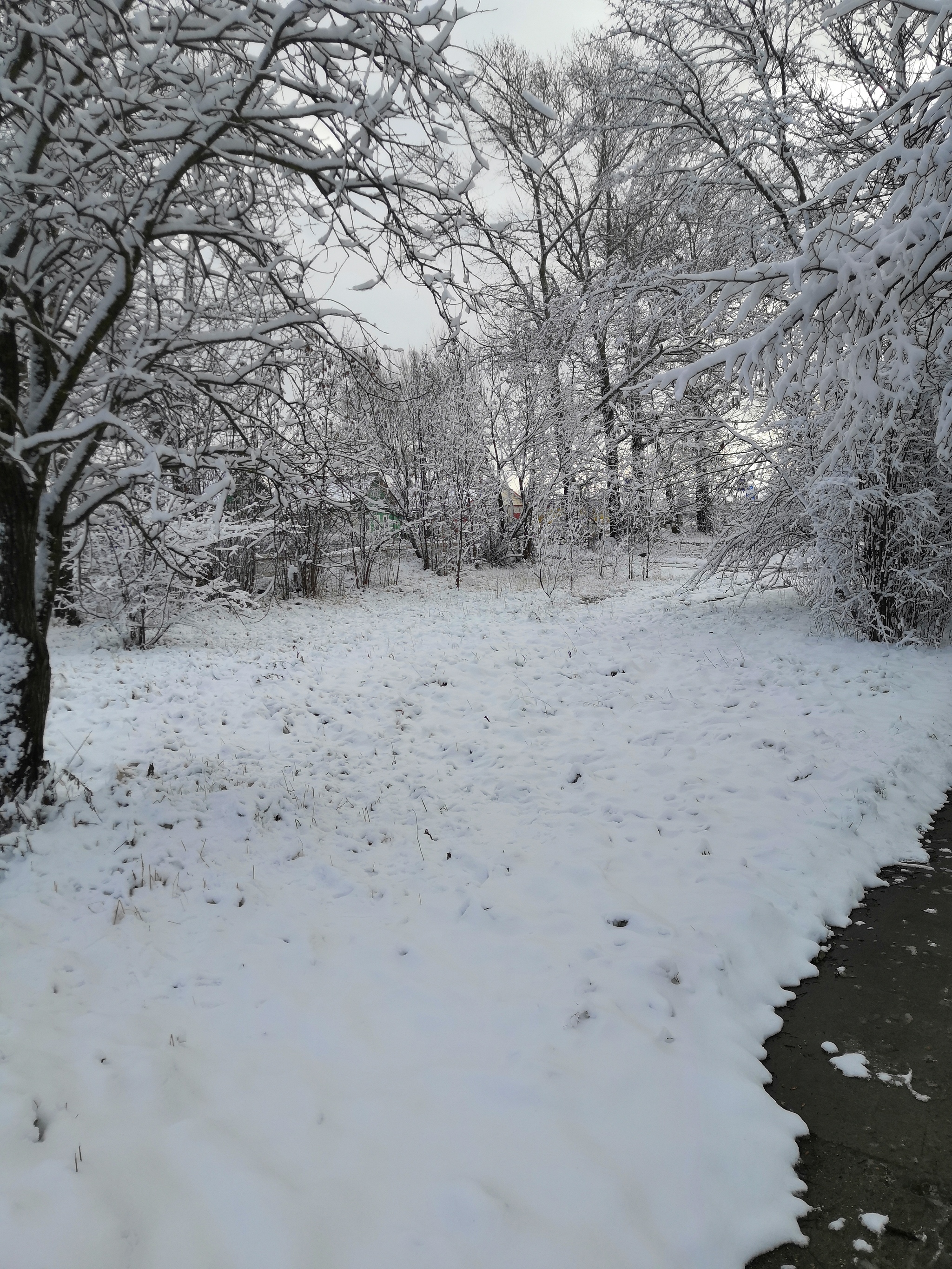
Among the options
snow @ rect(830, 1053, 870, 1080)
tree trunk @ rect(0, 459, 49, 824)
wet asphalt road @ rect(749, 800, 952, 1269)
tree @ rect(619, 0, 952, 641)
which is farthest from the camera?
tree trunk @ rect(0, 459, 49, 824)

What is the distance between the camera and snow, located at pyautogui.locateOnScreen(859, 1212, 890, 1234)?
201 cm

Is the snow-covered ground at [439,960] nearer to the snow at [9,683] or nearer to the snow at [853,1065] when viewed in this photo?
the snow at [853,1065]

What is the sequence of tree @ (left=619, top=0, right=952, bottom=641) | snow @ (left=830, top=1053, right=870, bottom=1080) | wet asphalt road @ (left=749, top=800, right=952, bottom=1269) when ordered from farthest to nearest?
tree @ (left=619, top=0, right=952, bottom=641) < snow @ (left=830, top=1053, right=870, bottom=1080) < wet asphalt road @ (left=749, top=800, right=952, bottom=1269)

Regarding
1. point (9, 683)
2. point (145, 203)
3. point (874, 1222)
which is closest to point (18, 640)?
point (9, 683)

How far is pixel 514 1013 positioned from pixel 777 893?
176cm

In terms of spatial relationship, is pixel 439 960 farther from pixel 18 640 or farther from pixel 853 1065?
pixel 18 640

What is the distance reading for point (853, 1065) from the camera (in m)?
2.68

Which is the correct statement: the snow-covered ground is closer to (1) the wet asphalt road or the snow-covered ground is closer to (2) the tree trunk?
(1) the wet asphalt road

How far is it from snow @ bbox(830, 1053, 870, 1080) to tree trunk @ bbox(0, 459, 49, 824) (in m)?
4.73

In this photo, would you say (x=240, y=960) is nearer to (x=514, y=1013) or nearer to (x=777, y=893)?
(x=514, y=1013)

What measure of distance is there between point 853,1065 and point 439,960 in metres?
1.89

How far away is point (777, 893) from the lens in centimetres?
373

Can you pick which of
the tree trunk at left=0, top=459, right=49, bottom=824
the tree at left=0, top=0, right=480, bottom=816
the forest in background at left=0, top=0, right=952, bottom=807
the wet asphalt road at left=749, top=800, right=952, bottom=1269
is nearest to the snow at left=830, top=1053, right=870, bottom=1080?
the wet asphalt road at left=749, top=800, right=952, bottom=1269

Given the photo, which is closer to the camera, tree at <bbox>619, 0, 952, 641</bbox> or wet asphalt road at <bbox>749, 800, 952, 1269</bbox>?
wet asphalt road at <bbox>749, 800, 952, 1269</bbox>
